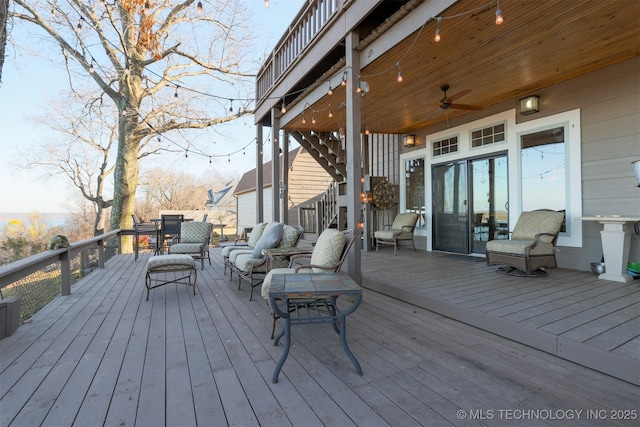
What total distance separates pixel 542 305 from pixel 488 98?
3.80 metres

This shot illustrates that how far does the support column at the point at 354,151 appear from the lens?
385 cm

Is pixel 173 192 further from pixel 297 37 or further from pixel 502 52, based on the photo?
pixel 502 52

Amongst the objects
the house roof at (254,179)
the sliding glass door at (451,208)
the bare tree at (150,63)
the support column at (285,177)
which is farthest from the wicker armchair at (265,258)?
the house roof at (254,179)

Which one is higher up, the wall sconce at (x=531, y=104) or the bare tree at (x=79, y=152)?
the bare tree at (x=79, y=152)

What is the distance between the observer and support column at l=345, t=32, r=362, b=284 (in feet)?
12.6

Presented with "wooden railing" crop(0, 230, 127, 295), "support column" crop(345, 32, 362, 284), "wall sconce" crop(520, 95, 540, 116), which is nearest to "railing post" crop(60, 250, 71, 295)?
"wooden railing" crop(0, 230, 127, 295)

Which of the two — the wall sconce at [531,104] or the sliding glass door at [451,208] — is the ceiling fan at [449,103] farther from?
the sliding glass door at [451,208]

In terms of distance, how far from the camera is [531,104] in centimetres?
491

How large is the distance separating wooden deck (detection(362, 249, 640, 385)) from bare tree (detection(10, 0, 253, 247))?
7.85 metres

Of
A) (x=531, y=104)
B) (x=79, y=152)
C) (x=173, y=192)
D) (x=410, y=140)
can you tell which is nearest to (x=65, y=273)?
(x=410, y=140)

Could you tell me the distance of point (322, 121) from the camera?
687 cm

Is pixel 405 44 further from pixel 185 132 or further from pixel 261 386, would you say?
pixel 185 132

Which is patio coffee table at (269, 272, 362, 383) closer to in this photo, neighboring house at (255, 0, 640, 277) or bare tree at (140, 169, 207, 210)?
neighboring house at (255, 0, 640, 277)

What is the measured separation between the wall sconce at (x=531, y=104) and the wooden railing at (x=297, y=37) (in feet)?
10.3
